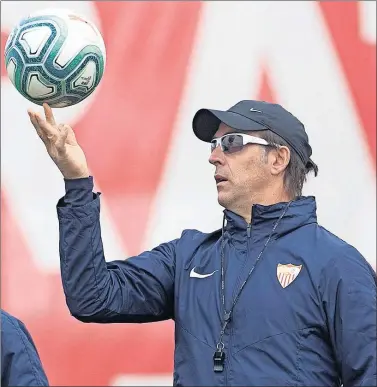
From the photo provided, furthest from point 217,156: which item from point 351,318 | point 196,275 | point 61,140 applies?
point 351,318

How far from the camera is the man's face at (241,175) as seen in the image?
9.52 ft

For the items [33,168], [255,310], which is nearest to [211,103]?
[33,168]

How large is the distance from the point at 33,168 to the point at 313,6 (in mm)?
1329

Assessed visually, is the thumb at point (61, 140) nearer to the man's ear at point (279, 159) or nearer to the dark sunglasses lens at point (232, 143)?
the dark sunglasses lens at point (232, 143)

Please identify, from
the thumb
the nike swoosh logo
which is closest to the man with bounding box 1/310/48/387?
the thumb

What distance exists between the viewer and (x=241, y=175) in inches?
114

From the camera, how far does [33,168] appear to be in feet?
13.1

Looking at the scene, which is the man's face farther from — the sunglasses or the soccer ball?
the soccer ball

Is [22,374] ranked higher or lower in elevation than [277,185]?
lower

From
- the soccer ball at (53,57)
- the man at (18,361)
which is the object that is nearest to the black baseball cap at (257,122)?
the soccer ball at (53,57)

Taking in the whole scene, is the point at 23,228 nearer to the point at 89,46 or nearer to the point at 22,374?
the point at 89,46

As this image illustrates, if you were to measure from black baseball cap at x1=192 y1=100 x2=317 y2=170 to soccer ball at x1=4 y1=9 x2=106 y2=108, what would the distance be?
39cm

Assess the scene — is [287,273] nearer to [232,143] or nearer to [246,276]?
[246,276]

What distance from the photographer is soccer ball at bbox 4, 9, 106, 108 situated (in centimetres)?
276
